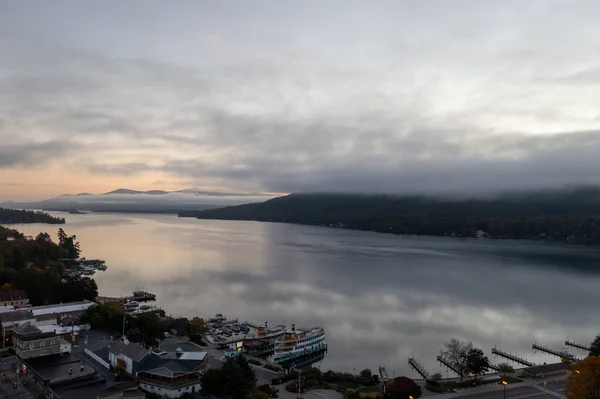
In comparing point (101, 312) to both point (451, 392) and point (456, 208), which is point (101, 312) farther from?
point (456, 208)

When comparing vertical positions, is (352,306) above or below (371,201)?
below

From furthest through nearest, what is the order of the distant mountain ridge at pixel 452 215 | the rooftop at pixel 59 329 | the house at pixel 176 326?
1. the distant mountain ridge at pixel 452 215
2. the house at pixel 176 326
3. the rooftop at pixel 59 329

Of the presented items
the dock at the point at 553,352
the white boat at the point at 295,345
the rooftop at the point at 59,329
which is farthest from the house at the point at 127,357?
the dock at the point at 553,352

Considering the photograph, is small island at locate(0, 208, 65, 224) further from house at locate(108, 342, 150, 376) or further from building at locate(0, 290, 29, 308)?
house at locate(108, 342, 150, 376)

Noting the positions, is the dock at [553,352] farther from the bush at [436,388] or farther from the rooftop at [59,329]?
the rooftop at [59,329]

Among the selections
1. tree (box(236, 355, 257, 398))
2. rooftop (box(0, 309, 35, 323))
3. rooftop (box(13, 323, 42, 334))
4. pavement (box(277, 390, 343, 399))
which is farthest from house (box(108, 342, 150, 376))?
rooftop (box(0, 309, 35, 323))

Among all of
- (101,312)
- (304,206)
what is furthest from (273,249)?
(304,206)
